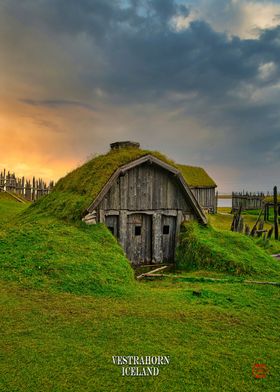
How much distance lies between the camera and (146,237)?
17125 mm

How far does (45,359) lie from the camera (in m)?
6.45

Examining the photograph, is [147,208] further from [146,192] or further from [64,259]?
[64,259]

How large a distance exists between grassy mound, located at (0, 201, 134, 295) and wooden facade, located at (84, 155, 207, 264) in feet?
4.59

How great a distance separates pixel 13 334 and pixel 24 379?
65.9 inches

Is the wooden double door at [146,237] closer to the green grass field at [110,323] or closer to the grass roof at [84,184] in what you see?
the grass roof at [84,184]

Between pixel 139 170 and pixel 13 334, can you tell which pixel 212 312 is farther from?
pixel 139 170

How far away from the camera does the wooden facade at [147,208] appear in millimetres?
15961

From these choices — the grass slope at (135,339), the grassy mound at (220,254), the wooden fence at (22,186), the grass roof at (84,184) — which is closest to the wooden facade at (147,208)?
the grass roof at (84,184)

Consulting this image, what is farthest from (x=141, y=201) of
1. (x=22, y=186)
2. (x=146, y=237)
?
(x=22, y=186)

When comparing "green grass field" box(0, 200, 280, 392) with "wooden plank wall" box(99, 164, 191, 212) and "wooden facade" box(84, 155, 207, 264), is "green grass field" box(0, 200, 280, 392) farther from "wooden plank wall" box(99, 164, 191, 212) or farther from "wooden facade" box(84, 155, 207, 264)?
"wooden plank wall" box(99, 164, 191, 212)

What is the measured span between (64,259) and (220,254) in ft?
22.5

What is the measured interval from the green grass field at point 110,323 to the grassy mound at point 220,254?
806 mm

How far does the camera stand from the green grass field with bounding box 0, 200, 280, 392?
6102 mm

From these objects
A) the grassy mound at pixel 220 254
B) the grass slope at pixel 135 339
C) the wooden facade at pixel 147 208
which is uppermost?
the wooden facade at pixel 147 208
